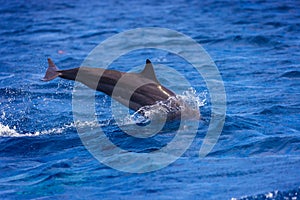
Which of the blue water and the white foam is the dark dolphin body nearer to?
the blue water

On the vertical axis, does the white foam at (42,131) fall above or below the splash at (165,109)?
below

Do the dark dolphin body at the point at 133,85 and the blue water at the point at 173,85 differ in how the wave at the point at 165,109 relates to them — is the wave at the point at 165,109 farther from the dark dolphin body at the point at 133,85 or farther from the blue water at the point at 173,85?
the blue water at the point at 173,85

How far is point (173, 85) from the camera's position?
14312 millimetres

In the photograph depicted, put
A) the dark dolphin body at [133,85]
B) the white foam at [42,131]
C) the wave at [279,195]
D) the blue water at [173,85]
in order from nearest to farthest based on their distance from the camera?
the wave at [279,195] < the blue water at [173,85] < the dark dolphin body at [133,85] < the white foam at [42,131]

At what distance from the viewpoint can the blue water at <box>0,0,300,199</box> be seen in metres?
8.27

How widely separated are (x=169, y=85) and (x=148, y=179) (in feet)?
19.8

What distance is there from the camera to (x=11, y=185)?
8656 mm

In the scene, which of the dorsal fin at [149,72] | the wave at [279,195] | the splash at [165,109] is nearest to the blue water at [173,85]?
the wave at [279,195]

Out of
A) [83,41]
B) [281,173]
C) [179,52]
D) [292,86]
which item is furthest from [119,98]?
[83,41]

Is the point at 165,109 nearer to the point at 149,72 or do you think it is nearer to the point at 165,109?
the point at 165,109

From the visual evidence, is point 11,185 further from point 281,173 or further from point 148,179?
point 281,173

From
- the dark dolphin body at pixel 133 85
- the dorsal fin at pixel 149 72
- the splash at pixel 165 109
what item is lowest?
Result: the splash at pixel 165 109

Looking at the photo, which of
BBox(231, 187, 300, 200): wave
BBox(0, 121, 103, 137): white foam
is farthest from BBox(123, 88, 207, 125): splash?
BBox(231, 187, 300, 200): wave

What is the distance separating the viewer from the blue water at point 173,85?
27.1 feet
